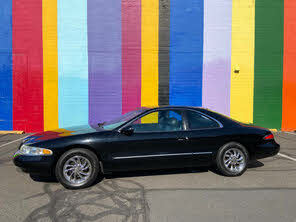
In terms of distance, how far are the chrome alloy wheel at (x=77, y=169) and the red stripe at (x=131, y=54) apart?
21.0ft

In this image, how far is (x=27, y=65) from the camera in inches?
405

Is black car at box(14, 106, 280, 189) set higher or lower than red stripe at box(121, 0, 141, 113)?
lower

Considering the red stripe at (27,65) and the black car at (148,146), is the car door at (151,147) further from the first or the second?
the red stripe at (27,65)

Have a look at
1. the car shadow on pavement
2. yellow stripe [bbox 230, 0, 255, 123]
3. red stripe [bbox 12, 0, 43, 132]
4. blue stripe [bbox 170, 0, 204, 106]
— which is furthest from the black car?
red stripe [bbox 12, 0, 43, 132]

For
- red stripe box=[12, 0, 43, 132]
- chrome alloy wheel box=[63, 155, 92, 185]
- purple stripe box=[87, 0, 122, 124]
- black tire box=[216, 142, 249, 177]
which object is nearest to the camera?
chrome alloy wheel box=[63, 155, 92, 185]

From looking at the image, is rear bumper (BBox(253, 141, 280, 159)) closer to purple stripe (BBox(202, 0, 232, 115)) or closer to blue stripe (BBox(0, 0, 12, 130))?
purple stripe (BBox(202, 0, 232, 115))

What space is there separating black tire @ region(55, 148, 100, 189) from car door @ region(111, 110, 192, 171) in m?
0.32

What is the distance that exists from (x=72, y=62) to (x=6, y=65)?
2.76 metres

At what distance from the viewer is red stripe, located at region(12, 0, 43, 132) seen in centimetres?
1027

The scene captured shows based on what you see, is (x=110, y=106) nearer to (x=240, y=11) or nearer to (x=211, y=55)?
(x=211, y=55)

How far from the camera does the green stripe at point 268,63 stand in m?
10.7

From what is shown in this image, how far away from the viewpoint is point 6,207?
337 centimetres

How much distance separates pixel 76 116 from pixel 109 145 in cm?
661

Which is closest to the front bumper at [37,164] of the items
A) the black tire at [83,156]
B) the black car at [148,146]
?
the black car at [148,146]
